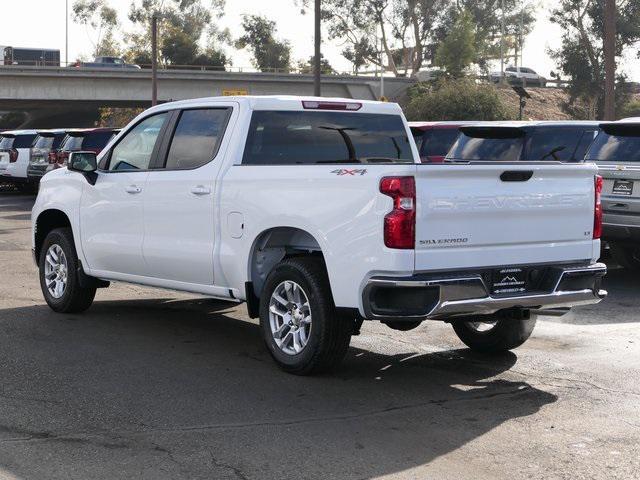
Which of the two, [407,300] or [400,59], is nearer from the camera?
[407,300]

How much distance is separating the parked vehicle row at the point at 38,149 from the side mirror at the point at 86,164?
53.7 ft

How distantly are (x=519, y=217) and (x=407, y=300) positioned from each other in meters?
1.03

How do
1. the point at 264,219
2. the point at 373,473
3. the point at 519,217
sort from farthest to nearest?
the point at 264,219 < the point at 519,217 < the point at 373,473

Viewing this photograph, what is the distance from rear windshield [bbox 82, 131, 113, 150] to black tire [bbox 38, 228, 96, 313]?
669 inches

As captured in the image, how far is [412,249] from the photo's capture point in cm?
659

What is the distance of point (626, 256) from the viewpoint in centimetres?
1384

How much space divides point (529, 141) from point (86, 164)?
20.2 ft

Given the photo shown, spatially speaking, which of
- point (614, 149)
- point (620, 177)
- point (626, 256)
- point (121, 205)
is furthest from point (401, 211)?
point (626, 256)

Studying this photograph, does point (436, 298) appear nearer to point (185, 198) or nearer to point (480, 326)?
point (480, 326)

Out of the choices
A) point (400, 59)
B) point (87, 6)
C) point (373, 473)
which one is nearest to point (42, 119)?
point (87, 6)

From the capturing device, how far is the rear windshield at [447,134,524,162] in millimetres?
13391

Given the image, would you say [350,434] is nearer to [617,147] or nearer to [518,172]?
[518,172]

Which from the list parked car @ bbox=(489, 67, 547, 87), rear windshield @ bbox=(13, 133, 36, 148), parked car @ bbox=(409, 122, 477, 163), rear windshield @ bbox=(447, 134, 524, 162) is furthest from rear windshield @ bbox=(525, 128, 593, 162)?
parked car @ bbox=(489, 67, 547, 87)

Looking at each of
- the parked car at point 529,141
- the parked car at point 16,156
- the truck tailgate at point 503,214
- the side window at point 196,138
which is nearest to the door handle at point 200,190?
the side window at point 196,138
